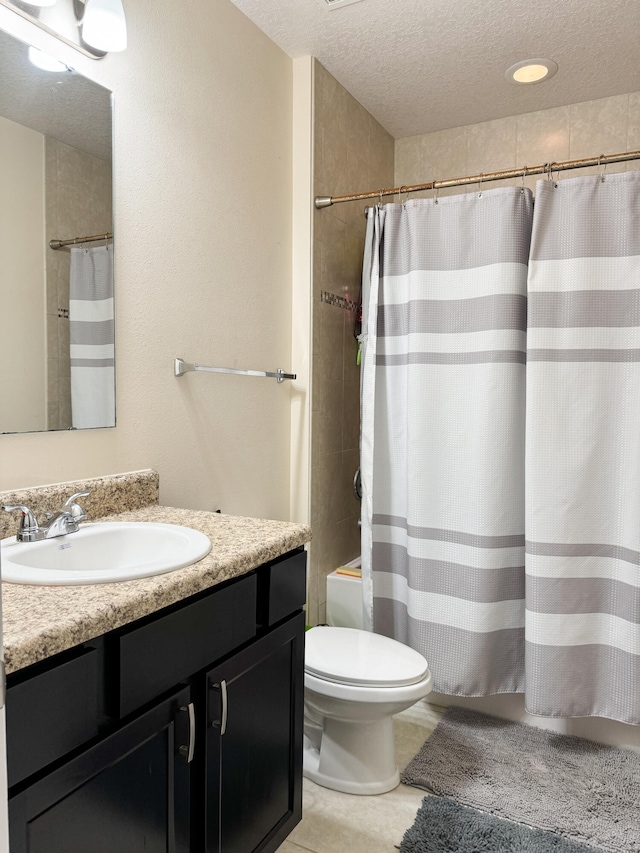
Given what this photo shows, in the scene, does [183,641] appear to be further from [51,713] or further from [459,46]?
[459,46]

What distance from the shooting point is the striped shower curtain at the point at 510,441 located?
1.93 meters

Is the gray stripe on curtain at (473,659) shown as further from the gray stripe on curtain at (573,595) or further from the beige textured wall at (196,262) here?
the beige textured wall at (196,262)

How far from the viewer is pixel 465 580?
2102 millimetres

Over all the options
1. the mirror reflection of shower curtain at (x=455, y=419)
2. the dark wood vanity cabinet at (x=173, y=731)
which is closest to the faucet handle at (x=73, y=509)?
the dark wood vanity cabinet at (x=173, y=731)

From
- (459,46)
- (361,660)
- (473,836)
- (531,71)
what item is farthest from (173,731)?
(531,71)

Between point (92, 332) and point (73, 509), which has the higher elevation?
point (92, 332)

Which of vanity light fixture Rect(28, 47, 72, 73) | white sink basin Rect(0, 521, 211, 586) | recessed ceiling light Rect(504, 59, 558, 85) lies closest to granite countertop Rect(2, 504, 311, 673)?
white sink basin Rect(0, 521, 211, 586)

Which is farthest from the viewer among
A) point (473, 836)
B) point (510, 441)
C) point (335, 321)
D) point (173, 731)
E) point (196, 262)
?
point (335, 321)

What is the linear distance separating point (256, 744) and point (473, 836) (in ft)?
2.44

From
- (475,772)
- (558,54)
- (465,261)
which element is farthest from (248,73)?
(475,772)

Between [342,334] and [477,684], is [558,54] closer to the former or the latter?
[342,334]

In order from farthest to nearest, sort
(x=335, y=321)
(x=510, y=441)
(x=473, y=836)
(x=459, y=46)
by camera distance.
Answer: (x=335, y=321) < (x=459, y=46) < (x=510, y=441) < (x=473, y=836)

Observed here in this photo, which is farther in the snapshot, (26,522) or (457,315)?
(457,315)

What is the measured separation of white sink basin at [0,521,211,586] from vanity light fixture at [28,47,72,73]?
1.01 metres
